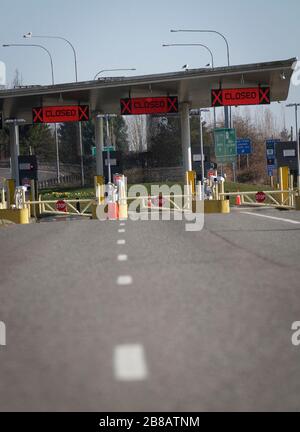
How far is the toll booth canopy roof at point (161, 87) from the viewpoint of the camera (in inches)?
1407

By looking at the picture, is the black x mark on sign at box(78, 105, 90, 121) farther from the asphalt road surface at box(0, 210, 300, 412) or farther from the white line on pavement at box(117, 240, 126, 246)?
the asphalt road surface at box(0, 210, 300, 412)

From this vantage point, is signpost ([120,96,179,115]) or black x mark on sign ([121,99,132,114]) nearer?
signpost ([120,96,179,115])

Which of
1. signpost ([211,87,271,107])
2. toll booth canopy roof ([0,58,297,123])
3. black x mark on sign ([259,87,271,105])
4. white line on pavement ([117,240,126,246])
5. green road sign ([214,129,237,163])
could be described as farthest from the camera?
green road sign ([214,129,237,163])

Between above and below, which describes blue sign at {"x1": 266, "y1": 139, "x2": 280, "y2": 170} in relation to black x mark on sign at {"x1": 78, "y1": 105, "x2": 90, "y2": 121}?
below

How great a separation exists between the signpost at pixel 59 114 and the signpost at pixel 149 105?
2.33 meters

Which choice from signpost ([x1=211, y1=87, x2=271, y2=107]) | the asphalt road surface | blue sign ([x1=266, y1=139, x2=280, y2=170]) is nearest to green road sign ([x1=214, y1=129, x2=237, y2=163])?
blue sign ([x1=266, y1=139, x2=280, y2=170])

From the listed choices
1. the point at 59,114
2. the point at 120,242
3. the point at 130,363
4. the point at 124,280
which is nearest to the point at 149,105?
the point at 59,114

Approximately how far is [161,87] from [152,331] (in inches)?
1339

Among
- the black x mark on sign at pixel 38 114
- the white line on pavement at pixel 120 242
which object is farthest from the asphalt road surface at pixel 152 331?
the black x mark on sign at pixel 38 114

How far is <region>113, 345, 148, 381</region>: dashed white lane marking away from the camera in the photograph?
15.3 ft

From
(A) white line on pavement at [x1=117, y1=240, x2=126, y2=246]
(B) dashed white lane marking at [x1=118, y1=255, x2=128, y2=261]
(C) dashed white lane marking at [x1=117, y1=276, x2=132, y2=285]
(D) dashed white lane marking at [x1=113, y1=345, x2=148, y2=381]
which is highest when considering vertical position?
(D) dashed white lane marking at [x1=113, y1=345, x2=148, y2=381]

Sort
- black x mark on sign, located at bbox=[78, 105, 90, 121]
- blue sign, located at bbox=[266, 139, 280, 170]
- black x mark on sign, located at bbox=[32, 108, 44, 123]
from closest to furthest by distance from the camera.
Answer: black x mark on sign, located at bbox=[32, 108, 44, 123] → black x mark on sign, located at bbox=[78, 105, 90, 121] → blue sign, located at bbox=[266, 139, 280, 170]

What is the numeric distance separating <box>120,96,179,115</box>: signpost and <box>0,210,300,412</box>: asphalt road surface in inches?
1095
